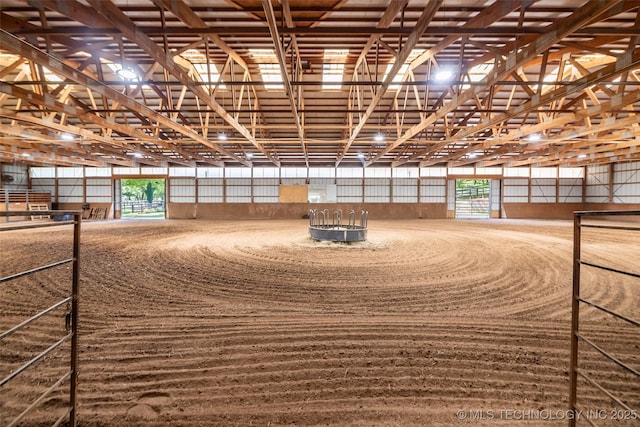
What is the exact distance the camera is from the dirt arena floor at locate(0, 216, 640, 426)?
245 centimetres

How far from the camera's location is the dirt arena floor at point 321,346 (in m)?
2.45

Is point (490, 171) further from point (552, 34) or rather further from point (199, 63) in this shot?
point (199, 63)

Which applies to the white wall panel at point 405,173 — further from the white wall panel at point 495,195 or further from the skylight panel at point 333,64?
the skylight panel at point 333,64

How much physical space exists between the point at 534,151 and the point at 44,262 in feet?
75.5

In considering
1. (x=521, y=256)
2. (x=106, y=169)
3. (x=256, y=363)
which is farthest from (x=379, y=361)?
(x=106, y=169)

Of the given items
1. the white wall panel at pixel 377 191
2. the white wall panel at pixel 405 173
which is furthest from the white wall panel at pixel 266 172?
the white wall panel at pixel 405 173

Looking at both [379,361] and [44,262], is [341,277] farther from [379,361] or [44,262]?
[44,262]

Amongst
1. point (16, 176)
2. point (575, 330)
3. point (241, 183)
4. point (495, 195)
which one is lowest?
point (575, 330)

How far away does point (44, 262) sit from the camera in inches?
294

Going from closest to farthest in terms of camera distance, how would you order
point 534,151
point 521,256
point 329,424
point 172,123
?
point 329,424 < point 521,256 < point 172,123 < point 534,151

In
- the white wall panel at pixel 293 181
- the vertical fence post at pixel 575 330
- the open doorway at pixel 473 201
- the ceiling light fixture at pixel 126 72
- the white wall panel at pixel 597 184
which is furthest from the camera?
the open doorway at pixel 473 201

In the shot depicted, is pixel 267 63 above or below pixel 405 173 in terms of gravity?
above

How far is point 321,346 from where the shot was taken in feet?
10.9

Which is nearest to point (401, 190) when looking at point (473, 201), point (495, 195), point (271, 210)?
point (495, 195)
